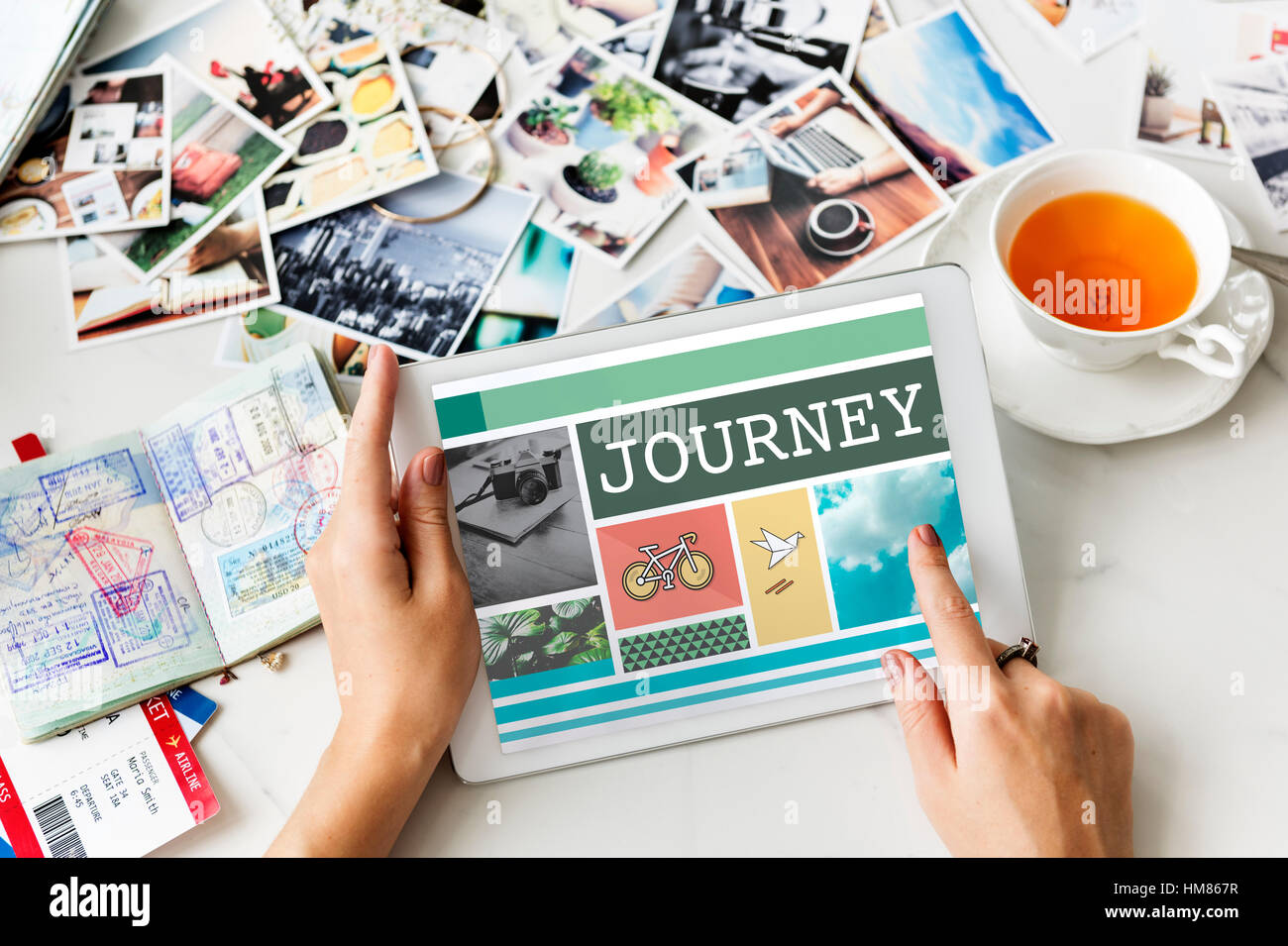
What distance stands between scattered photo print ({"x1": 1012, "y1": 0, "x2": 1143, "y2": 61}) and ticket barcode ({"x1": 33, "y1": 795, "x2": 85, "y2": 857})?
118cm

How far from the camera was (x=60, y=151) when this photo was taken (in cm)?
89

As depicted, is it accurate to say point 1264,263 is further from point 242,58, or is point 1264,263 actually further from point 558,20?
point 242,58

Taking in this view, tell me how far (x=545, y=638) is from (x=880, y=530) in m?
0.30

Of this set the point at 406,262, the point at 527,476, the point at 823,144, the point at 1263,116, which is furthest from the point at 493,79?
the point at 1263,116

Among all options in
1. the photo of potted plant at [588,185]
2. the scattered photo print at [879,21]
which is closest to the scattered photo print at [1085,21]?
the scattered photo print at [879,21]

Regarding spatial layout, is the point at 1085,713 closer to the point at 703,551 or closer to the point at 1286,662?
the point at 1286,662

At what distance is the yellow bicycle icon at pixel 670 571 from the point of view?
2.38 ft

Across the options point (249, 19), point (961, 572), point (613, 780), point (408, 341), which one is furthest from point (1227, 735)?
point (249, 19)

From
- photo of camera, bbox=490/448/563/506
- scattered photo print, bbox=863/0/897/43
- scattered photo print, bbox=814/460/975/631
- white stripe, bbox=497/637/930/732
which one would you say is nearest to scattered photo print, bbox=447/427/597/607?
photo of camera, bbox=490/448/563/506

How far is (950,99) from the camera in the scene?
86 centimetres

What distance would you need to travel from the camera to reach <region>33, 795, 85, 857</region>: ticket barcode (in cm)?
74

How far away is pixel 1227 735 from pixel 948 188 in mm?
552

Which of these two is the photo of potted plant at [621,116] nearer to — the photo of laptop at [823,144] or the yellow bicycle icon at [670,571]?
the photo of laptop at [823,144]

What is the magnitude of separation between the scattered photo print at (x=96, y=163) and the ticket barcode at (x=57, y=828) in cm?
55
